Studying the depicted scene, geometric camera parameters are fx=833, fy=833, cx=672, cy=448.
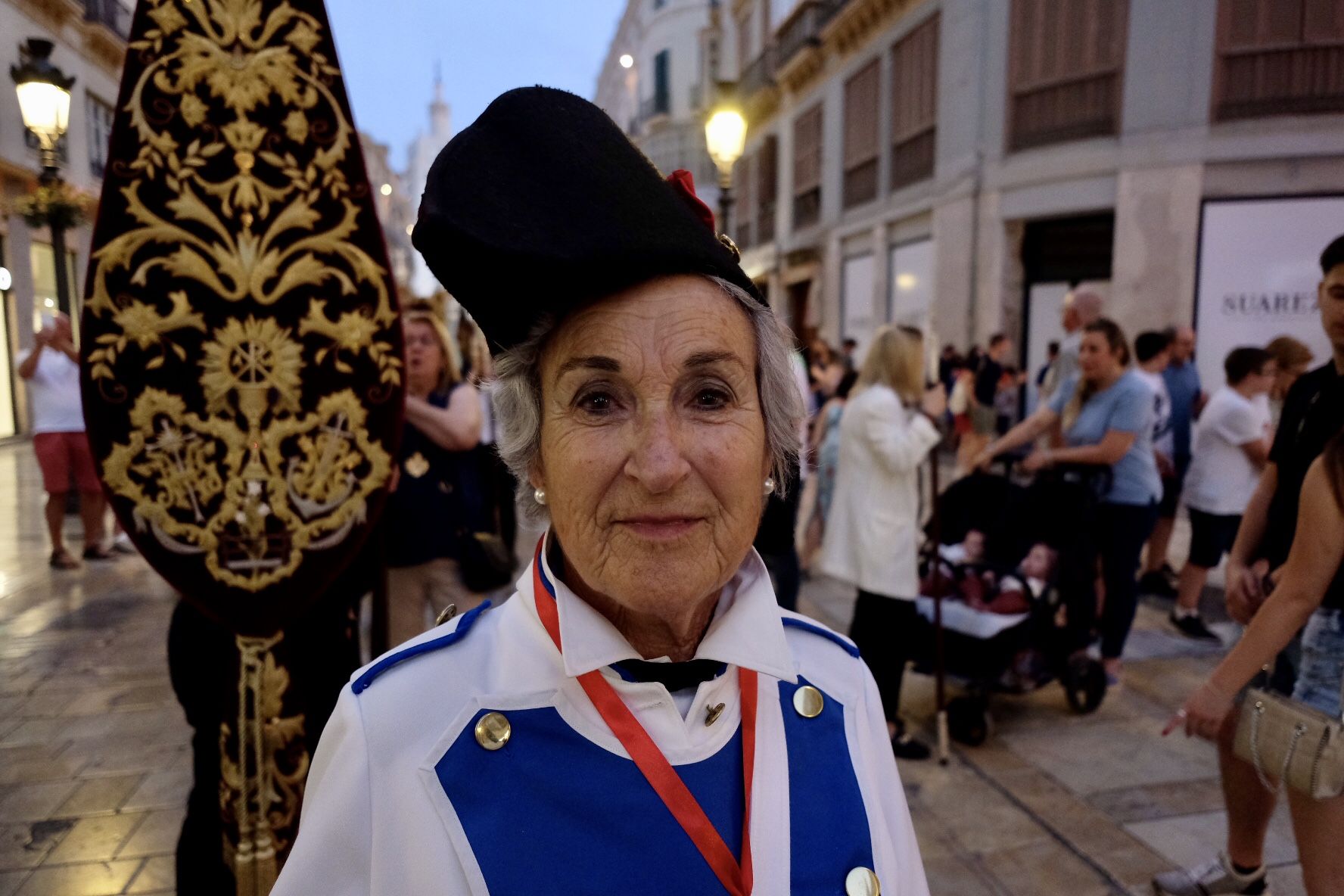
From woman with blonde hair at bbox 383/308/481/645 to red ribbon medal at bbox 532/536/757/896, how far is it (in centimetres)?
232

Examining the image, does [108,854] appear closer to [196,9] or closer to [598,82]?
[196,9]

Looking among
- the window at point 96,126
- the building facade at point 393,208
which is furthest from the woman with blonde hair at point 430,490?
the building facade at point 393,208

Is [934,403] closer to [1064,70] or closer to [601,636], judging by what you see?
[601,636]

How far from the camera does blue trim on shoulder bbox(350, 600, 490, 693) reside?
1.13m

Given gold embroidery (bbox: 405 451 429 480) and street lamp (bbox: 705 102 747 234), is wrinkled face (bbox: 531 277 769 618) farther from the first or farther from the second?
street lamp (bbox: 705 102 747 234)

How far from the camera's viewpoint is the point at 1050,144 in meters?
12.2

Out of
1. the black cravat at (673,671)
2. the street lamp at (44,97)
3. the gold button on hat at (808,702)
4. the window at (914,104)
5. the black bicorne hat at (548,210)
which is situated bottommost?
the gold button on hat at (808,702)

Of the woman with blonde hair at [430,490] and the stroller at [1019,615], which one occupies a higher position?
the woman with blonde hair at [430,490]

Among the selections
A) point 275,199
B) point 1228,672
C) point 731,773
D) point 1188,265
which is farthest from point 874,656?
point 1188,265

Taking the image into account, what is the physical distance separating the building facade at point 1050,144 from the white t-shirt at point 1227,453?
256 inches

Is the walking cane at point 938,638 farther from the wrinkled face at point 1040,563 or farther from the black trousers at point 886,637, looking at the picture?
the wrinkled face at point 1040,563

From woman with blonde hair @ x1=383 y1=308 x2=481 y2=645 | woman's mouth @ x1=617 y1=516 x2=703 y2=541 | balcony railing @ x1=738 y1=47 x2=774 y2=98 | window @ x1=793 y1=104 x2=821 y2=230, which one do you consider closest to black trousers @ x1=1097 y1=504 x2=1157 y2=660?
woman with blonde hair @ x1=383 y1=308 x2=481 y2=645

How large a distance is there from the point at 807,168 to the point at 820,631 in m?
20.7

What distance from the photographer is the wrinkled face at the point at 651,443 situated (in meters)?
1.10
